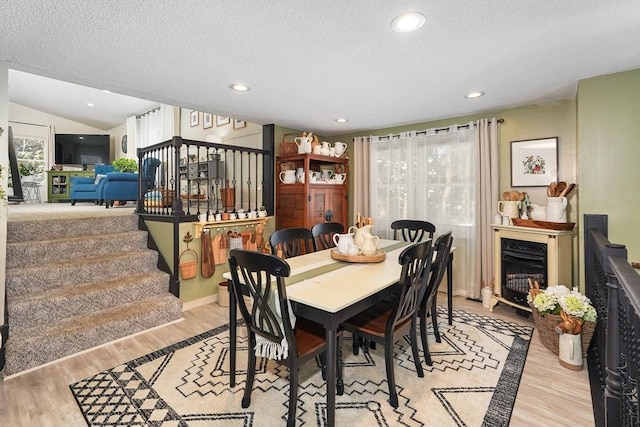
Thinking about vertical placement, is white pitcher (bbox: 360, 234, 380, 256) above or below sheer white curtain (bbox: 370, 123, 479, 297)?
below

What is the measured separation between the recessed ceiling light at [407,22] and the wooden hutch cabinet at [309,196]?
2.38 metres

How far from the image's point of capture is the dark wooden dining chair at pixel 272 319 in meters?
1.49

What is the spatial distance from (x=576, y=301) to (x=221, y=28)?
10.1ft

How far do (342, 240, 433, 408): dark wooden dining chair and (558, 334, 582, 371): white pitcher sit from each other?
108 cm

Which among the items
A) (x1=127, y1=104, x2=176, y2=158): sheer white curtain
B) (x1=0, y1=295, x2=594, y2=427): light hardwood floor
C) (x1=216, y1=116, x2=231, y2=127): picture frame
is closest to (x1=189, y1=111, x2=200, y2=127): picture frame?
(x1=127, y1=104, x2=176, y2=158): sheer white curtain

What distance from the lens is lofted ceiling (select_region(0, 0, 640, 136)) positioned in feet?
5.33

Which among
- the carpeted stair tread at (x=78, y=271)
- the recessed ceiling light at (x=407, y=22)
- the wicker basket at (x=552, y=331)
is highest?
the recessed ceiling light at (x=407, y=22)

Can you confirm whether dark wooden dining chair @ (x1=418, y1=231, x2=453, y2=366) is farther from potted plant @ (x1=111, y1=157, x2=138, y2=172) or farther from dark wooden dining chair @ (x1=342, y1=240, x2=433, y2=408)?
potted plant @ (x1=111, y1=157, x2=138, y2=172)

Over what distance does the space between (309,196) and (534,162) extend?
8.63ft

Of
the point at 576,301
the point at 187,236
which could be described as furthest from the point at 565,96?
the point at 187,236

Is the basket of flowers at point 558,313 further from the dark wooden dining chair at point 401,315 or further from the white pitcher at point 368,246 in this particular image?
the white pitcher at point 368,246

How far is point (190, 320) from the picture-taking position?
10.3 feet

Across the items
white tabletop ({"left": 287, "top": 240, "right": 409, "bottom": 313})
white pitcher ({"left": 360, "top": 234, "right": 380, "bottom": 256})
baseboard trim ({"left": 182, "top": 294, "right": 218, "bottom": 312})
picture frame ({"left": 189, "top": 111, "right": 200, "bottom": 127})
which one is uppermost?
picture frame ({"left": 189, "top": 111, "right": 200, "bottom": 127})

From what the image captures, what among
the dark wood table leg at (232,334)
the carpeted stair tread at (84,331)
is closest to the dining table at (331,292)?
the dark wood table leg at (232,334)
